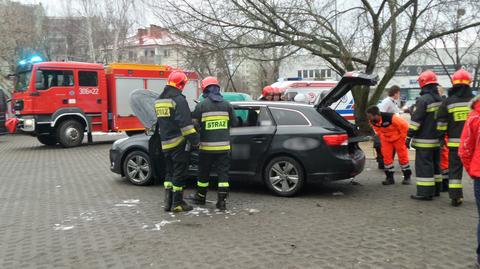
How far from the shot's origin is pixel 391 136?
759cm

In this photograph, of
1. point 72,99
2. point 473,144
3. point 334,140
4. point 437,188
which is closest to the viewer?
point 473,144

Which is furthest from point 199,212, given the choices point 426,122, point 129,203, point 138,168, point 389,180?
point 389,180

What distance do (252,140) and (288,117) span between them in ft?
2.14

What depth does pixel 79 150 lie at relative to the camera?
1359cm

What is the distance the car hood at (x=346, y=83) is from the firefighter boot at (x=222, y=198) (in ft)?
6.71

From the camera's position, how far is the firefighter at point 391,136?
7.54 meters

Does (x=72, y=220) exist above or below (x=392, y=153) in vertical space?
below

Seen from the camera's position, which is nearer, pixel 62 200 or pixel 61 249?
pixel 61 249

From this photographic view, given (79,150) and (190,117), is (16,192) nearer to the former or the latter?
(190,117)

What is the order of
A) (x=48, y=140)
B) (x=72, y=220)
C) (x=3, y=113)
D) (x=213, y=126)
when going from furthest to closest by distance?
(x=3, y=113) → (x=48, y=140) → (x=213, y=126) → (x=72, y=220)

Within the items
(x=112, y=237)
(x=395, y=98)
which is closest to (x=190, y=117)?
(x=112, y=237)

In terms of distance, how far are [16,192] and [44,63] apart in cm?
761

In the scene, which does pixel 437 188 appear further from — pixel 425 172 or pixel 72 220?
pixel 72 220

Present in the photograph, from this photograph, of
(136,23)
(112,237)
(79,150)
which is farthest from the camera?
(136,23)
